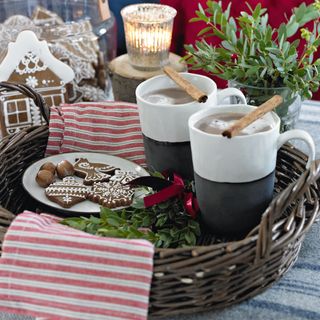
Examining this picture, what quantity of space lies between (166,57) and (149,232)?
577mm

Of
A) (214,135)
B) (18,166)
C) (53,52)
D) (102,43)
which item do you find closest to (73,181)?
(18,166)

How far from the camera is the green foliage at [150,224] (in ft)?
2.38

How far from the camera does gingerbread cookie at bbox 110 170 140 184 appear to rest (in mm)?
866

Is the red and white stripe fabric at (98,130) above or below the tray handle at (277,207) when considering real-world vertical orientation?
below

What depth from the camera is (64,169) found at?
0.88m

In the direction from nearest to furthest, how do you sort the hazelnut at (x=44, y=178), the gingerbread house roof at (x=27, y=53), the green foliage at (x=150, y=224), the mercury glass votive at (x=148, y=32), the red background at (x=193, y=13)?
the green foliage at (x=150, y=224), the hazelnut at (x=44, y=178), the gingerbread house roof at (x=27, y=53), the mercury glass votive at (x=148, y=32), the red background at (x=193, y=13)

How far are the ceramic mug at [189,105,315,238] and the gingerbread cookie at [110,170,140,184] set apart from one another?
154mm

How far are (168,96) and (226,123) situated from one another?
0.13 m

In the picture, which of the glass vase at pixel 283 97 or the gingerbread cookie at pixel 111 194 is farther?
the glass vase at pixel 283 97

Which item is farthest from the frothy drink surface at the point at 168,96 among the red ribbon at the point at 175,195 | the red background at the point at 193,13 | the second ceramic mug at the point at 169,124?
the red background at the point at 193,13

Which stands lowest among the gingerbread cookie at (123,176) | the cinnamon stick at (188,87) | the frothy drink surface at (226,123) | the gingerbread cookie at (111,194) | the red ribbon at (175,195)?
the gingerbread cookie at (123,176)

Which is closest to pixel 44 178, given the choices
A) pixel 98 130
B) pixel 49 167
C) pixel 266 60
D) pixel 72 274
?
pixel 49 167

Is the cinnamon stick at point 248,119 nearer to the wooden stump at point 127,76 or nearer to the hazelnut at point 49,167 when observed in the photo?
the hazelnut at point 49,167

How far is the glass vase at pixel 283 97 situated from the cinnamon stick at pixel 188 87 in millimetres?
128
